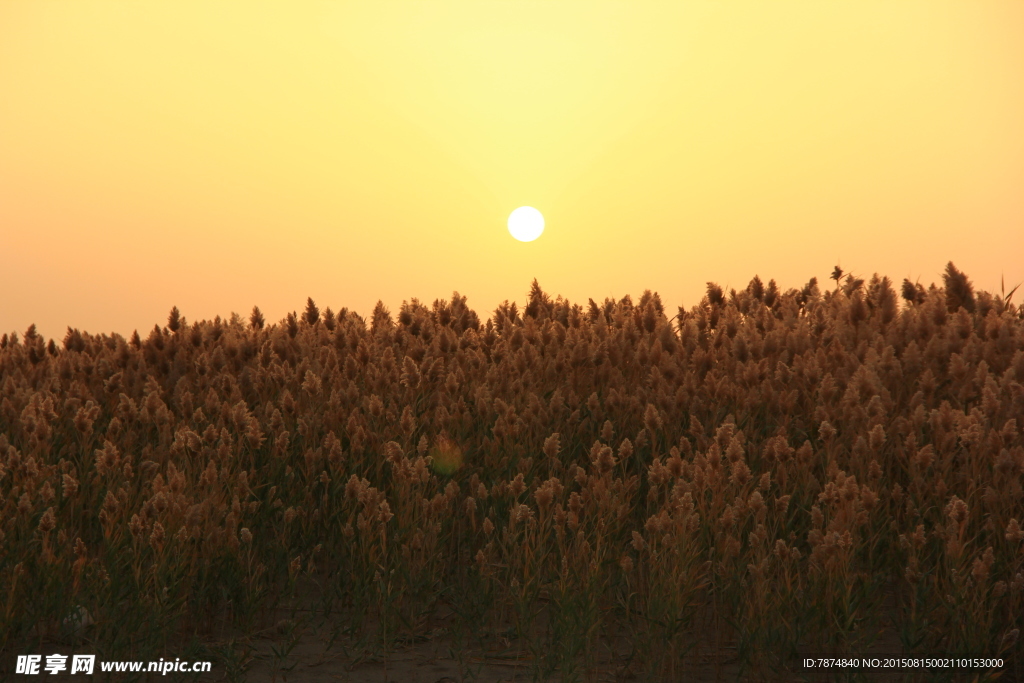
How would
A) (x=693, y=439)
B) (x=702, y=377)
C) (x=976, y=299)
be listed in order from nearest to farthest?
1. (x=693, y=439)
2. (x=702, y=377)
3. (x=976, y=299)

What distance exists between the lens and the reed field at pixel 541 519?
5.91m

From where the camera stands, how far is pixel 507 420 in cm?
770

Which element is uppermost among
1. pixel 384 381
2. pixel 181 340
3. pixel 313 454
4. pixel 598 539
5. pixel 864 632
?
pixel 181 340

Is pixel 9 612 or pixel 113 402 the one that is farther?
pixel 113 402

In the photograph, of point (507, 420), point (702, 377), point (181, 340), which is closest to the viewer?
point (507, 420)

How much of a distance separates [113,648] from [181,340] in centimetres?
567

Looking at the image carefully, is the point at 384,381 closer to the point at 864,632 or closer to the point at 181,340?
the point at 181,340

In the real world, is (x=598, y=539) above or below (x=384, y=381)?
below

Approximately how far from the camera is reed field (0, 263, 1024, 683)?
19.4 feet

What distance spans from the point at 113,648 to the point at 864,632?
4.15 meters

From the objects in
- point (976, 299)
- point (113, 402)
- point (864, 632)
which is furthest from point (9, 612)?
point (976, 299)

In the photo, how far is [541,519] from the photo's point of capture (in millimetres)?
6438

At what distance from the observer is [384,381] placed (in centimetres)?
881

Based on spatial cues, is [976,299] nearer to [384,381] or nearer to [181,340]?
[384,381]
